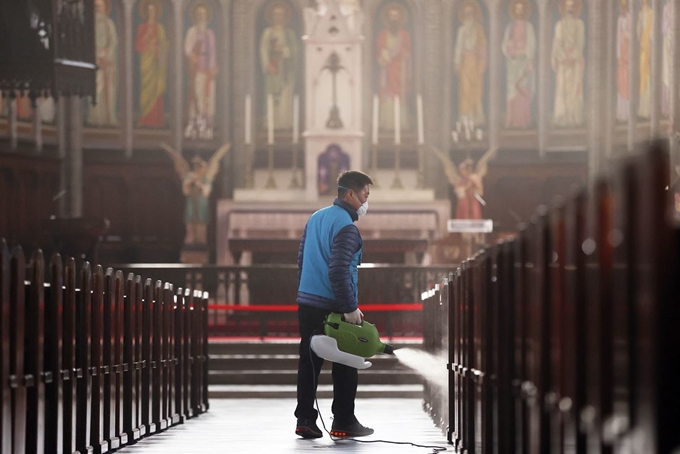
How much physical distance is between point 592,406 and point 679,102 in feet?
56.2

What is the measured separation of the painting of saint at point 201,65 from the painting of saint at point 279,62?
89 centimetres

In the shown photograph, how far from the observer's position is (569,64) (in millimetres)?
21656

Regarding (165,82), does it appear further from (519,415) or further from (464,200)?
(519,415)

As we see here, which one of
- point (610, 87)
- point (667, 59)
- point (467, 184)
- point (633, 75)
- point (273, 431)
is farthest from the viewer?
point (610, 87)

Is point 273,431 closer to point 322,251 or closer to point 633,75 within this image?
point 322,251

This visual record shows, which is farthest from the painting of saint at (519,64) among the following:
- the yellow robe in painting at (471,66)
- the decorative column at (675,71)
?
the decorative column at (675,71)

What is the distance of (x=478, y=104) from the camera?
22.0 m

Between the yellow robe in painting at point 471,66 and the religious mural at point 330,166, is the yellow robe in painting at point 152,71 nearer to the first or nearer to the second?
the religious mural at point 330,166

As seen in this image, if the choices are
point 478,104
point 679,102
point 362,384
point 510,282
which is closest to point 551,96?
point 478,104

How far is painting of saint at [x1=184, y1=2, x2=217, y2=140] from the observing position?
72.0 ft

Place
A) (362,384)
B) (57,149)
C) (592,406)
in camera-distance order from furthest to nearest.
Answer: (57,149) → (362,384) → (592,406)

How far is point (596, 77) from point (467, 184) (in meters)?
3.42

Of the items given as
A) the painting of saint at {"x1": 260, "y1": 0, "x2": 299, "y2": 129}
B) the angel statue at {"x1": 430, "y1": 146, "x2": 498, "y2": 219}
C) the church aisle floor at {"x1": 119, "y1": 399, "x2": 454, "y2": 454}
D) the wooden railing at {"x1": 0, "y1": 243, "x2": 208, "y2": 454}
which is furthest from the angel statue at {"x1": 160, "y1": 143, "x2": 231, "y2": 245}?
the wooden railing at {"x1": 0, "y1": 243, "x2": 208, "y2": 454}

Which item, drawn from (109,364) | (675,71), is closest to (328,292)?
(109,364)
